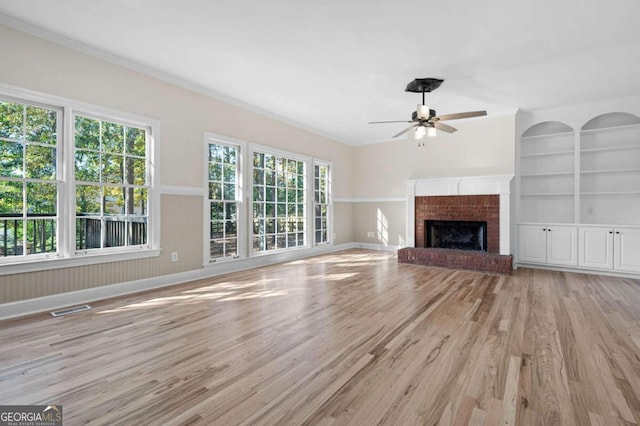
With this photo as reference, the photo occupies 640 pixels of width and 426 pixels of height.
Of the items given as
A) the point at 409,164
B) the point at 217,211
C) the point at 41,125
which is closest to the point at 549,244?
the point at 409,164

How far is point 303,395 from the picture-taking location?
173 cm

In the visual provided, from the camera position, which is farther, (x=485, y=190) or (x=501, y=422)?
(x=485, y=190)

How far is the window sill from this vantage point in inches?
115

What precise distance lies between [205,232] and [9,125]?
2372 millimetres

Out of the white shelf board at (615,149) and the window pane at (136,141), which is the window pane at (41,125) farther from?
the white shelf board at (615,149)

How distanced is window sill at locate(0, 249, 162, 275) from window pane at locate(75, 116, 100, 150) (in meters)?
1.26

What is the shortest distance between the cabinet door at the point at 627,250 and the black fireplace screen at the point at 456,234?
71.8 inches

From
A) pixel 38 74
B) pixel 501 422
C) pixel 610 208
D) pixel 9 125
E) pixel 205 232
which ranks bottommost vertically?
pixel 501 422

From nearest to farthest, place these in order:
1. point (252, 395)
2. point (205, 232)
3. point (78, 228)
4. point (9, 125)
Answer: point (252, 395), point (9, 125), point (78, 228), point (205, 232)

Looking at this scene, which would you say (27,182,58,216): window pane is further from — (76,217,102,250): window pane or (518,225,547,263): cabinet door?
(518,225,547,263): cabinet door

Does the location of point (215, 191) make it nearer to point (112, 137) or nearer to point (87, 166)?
point (112, 137)

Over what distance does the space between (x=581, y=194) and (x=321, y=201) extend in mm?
4861

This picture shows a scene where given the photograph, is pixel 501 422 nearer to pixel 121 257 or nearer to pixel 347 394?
pixel 347 394

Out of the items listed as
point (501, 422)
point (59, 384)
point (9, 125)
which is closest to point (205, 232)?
point (9, 125)
